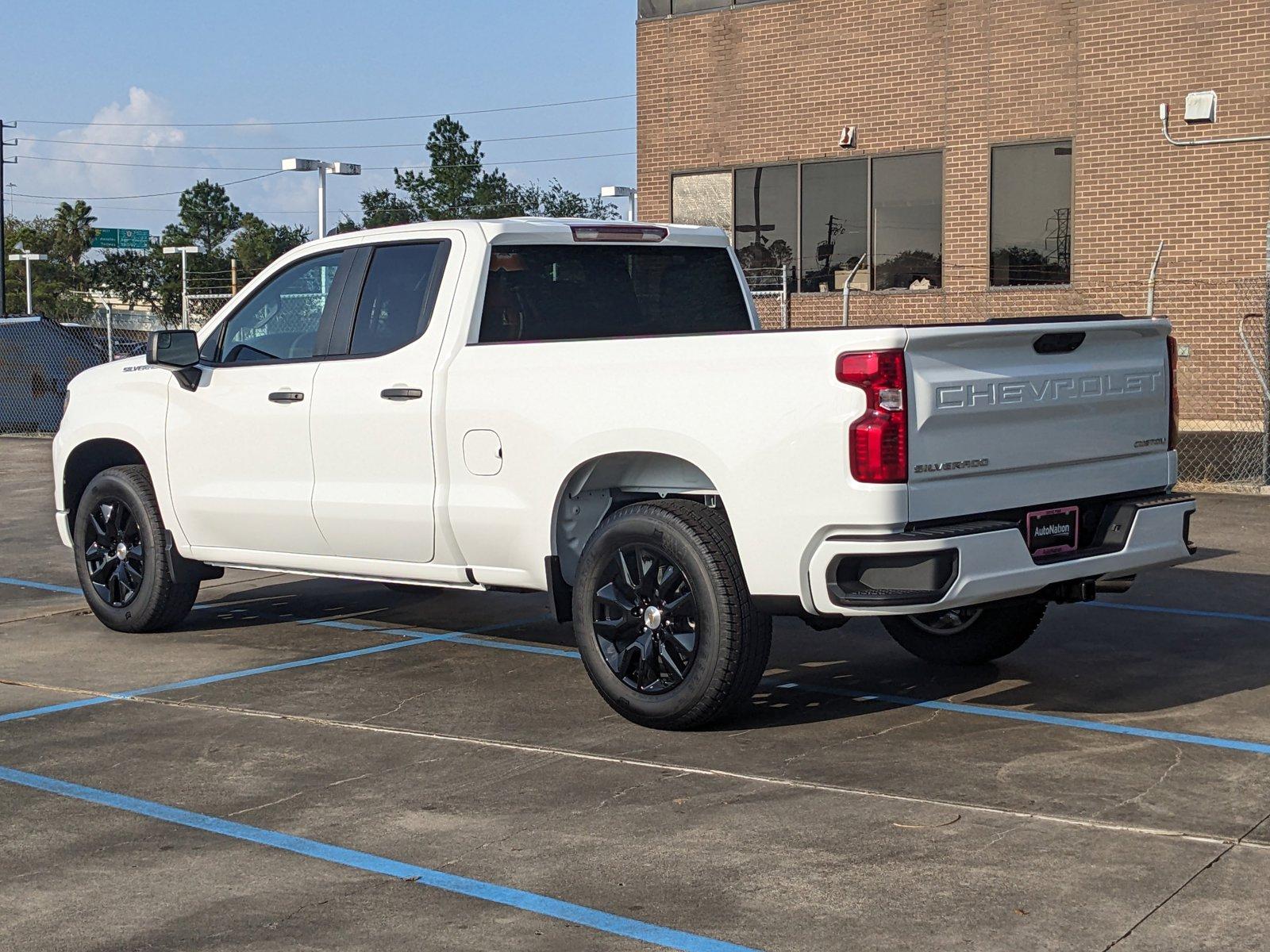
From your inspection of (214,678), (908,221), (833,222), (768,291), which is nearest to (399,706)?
(214,678)

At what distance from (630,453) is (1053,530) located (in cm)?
169

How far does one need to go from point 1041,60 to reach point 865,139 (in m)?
2.58

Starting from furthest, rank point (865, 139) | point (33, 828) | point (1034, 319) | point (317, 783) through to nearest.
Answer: point (865, 139) → point (1034, 319) → point (317, 783) → point (33, 828)

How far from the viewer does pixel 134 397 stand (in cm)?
884

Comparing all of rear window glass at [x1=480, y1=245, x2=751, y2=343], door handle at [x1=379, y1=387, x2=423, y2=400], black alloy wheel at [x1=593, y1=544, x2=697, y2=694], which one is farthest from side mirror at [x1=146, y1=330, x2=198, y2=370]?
black alloy wheel at [x1=593, y1=544, x2=697, y2=694]

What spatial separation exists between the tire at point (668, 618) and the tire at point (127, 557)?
3111mm

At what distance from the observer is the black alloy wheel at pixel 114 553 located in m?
9.00

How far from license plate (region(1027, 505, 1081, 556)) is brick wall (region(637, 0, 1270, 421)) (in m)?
13.4

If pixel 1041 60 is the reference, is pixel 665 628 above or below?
below

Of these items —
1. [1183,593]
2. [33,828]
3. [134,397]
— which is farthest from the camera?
[1183,593]

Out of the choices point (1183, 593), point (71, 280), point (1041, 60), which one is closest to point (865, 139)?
point (1041, 60)

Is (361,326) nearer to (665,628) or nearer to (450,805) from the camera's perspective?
(665,628)

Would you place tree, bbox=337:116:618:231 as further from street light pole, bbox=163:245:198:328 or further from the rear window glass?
the rear window glass

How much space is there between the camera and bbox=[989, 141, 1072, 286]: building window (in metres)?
20.6
